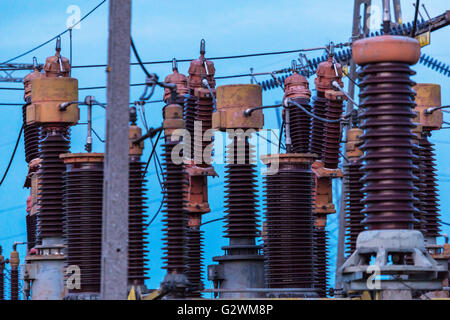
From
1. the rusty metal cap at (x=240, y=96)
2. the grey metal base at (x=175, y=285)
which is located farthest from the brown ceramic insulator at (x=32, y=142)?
the grey metal base at (x=175, y=285)

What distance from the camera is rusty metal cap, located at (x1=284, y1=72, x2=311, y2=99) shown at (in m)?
21.1

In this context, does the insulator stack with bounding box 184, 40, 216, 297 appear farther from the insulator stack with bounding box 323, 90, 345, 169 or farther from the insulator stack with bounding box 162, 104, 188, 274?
the insulator stack with bounding box 162, 104, 188, 274

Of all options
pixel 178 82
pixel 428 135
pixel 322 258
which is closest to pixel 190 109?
pixel 178 82

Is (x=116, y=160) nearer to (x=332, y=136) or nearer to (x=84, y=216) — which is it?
(x=84, y=216)

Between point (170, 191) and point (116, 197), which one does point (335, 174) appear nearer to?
point (170, 191)

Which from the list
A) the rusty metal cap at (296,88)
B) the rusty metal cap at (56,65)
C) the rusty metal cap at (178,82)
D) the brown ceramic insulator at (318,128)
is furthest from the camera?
the rusty metal cap at (178,82)

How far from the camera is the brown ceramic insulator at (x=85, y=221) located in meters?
15.5

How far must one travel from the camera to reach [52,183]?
17359 millimetres

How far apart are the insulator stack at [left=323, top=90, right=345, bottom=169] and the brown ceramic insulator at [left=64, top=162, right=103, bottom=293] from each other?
616 centimetres

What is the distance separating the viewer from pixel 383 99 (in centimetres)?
1185

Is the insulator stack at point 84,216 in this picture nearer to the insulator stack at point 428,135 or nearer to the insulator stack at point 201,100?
the insulator stack at point 201,100

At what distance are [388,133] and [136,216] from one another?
497 centimetres

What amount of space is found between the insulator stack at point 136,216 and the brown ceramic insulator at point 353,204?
344 cm

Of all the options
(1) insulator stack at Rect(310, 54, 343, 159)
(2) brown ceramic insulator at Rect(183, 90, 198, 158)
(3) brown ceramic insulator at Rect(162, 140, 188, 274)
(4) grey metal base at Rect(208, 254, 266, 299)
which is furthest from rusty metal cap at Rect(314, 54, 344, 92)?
(3) brown ceramic insulator at Rect(162, 140, 188, 274)
